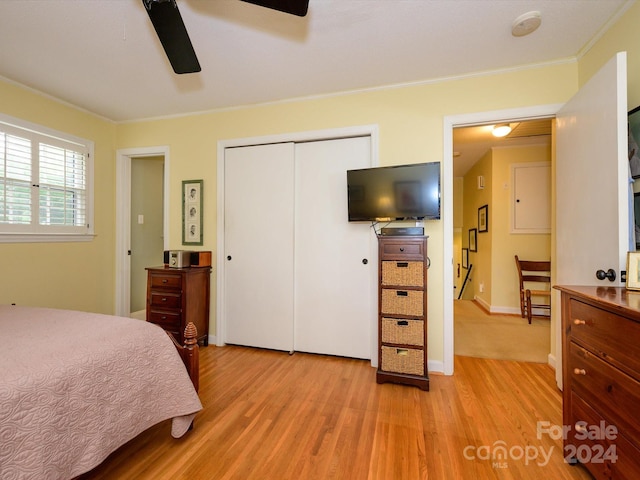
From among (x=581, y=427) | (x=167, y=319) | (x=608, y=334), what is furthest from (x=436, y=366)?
(x=167, y=319)

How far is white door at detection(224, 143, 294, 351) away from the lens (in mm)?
2840

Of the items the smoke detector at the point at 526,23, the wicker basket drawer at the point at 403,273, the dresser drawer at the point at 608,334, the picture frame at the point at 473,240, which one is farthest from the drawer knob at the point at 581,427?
the picture frame at the point at 473,240

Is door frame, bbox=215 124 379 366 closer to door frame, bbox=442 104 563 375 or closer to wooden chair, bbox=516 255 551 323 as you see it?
door frame, bbox=442 104 563 375

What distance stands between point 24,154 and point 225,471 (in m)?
3.21

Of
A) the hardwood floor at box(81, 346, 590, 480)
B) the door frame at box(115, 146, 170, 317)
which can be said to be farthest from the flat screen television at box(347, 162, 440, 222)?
the door frame at box(115, 146, 170, 317)

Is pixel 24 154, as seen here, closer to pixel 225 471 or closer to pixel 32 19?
pixel 32 19

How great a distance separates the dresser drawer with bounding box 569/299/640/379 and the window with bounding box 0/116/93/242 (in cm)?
413

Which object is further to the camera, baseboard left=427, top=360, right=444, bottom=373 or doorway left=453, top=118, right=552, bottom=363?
doorway left=453, top=118, right=552, bottom=363

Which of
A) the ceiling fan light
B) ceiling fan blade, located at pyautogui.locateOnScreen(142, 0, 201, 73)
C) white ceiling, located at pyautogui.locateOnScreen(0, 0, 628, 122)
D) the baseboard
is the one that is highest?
white ceiling, located at pyautogui.locateOnScreen(0, 0, 628, 122)

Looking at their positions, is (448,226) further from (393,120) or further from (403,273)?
(393,120)

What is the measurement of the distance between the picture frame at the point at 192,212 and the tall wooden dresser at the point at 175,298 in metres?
0.42

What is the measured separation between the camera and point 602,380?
46.1 inches

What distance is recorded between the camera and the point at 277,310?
113 inches

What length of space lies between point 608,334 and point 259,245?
8.32 feet
